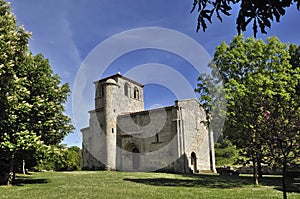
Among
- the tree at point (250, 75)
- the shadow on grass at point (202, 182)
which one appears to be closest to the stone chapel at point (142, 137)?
the shadow on grass at point (202, 182)

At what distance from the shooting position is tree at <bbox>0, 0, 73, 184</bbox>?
635 inches

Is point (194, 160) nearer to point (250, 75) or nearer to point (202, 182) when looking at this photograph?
point (202, 182)

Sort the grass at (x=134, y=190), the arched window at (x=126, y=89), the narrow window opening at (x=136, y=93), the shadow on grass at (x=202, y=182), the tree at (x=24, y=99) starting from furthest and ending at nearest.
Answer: the narrow window opening at (x=136, y=93)
the arched window at (x=126, y=89)
the shadow on grass at (x=202, y=182)
the tree at (x=24, y=99)
the grass at (x=134, y=190)

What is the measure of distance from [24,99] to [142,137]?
20757mm

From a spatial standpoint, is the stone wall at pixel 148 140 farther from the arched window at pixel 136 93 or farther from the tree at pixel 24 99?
the tree at pixel 24 99

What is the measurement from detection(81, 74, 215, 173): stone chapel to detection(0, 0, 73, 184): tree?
16820 millimetres

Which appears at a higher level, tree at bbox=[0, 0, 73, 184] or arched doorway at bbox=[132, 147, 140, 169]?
tree at bbox=[0, 0, 73, 184]

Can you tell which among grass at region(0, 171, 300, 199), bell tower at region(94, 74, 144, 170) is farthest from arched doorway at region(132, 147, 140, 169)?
grass at region(0, 171, 300, 199)

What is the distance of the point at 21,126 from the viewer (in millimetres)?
16984

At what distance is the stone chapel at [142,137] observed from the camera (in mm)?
35000

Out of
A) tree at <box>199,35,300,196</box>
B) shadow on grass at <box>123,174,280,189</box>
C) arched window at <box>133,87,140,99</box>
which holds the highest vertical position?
arched window at <box>133,87,140,99</box>

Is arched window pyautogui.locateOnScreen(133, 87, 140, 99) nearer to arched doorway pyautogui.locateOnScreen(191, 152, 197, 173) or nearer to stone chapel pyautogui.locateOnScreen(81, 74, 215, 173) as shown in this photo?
stone chapel pyautogui.locateOnScreen(81, 74, 215, 173)

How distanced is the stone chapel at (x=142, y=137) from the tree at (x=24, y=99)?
662 inches

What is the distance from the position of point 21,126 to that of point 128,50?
17.2 meters
